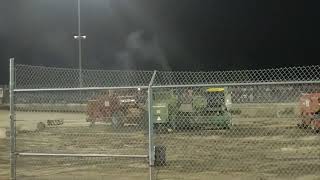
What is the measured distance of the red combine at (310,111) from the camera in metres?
16.9

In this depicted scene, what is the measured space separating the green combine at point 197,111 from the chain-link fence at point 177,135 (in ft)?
0.10

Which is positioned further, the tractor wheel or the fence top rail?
the fence top rail

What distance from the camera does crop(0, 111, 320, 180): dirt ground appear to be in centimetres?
1450

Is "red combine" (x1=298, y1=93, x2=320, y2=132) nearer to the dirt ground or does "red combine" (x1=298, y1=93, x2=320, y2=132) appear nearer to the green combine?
the dirt ground

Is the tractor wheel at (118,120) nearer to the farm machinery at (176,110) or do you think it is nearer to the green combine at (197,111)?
the farm machinery at (176,110)

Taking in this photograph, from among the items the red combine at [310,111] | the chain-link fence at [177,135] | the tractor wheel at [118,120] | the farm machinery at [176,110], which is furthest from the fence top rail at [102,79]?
the tractor wheel at [118,120]

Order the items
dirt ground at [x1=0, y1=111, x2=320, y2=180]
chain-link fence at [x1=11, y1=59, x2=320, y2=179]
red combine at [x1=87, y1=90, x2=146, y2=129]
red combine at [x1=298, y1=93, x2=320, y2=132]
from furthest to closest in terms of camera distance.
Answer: red combine at [x1=298, y1=93, x2=320, y2=132] → red combine at [x1=87, y1=90, x2=146, y2=129] → dirt ground at [x1=0, y1=111, x2=320, y2=180] → chain-link fence at [x1=11, y1=59, x2=320, y2=179]

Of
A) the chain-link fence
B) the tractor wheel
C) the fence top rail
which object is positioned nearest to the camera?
the chain-link fence

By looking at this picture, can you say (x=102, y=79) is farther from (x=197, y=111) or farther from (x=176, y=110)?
(x=197, y=111)

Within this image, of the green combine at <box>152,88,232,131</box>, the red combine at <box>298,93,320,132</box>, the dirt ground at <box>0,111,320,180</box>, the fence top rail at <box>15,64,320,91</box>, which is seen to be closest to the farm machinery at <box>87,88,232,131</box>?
the green combine at <box>152,88,232,131</box>

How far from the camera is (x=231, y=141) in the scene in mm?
20578

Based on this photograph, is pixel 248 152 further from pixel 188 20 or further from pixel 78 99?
pixel 188 20

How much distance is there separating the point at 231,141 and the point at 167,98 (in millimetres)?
3610

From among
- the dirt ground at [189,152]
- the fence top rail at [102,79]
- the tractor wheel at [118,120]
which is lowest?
the dirt ground at [189,152]
